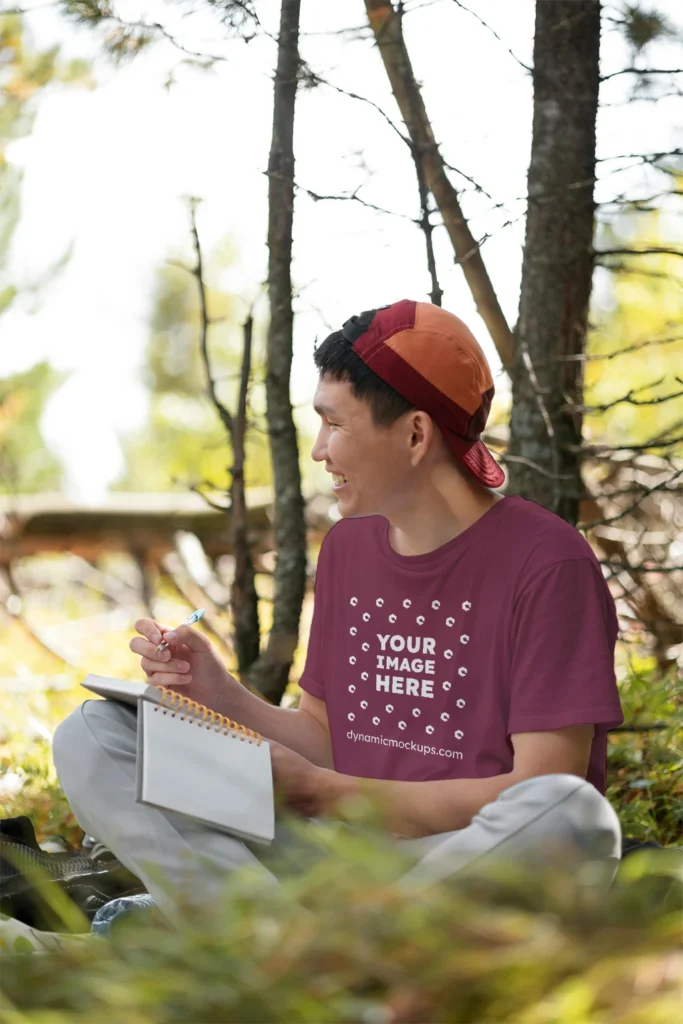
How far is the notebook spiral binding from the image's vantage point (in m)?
2.03

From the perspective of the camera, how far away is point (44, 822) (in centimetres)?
339

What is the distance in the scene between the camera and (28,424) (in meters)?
18.0

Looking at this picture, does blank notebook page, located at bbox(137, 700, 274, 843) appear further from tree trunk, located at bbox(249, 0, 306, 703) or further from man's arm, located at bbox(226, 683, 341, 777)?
tree trunk, located at bbox(249, 0, 306, 703)

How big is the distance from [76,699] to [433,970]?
4.16 m

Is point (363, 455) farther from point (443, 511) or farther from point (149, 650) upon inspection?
point (149, 650)

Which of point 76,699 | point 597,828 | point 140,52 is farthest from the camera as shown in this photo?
point 76,699

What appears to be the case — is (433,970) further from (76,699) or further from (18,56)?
(18,56)

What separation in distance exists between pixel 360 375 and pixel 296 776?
82cm

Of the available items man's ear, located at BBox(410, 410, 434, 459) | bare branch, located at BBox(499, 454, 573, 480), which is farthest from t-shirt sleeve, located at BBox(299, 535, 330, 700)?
bare branch, located at BBox(499, 454, 573, 480)

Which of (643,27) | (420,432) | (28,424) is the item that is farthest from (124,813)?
(28,424)

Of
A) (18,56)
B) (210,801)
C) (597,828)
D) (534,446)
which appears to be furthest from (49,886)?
(18,56)

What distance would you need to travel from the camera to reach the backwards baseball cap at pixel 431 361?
2.24 m

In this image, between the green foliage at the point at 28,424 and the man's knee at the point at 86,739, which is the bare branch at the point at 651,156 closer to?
the man's knee at the point at 86,739

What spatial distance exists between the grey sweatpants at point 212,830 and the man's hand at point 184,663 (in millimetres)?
112
